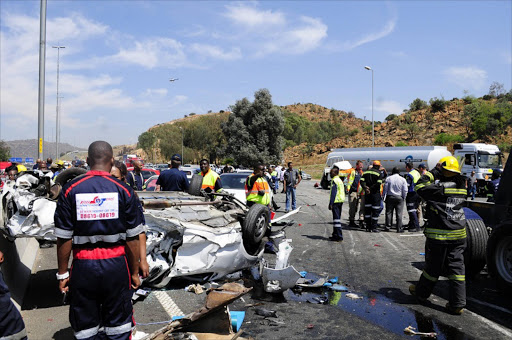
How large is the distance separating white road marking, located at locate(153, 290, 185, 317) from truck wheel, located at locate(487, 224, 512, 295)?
4.27m

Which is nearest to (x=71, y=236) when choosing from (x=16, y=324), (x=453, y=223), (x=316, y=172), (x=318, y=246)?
(x=16, y=324)

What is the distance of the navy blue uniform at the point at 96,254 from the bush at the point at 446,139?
4986 centimetres

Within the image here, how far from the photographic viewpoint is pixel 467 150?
25.4 meters

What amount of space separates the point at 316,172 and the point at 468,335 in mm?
46809

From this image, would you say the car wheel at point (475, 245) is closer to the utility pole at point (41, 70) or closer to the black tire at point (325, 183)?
the utility pole at point (41, 70)

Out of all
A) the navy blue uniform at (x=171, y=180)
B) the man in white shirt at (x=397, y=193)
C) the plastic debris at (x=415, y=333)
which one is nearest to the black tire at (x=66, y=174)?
the navy blue uniform at (x=171, y=180)

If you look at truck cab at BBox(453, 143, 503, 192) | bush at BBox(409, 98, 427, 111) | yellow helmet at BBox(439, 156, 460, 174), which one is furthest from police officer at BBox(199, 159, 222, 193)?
bush at BBox(409, 98, 427, 111)

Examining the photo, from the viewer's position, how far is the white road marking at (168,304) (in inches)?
198

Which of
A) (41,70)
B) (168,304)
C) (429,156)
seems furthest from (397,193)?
(429,156)

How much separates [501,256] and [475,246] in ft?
1.82

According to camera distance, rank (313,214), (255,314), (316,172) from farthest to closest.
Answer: (316,172) < (313,214) < (255,314)

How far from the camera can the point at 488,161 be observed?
2502 cm

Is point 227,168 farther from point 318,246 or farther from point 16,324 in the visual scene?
point 16,324

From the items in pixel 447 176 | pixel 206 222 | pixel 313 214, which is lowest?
pixel 313 214
